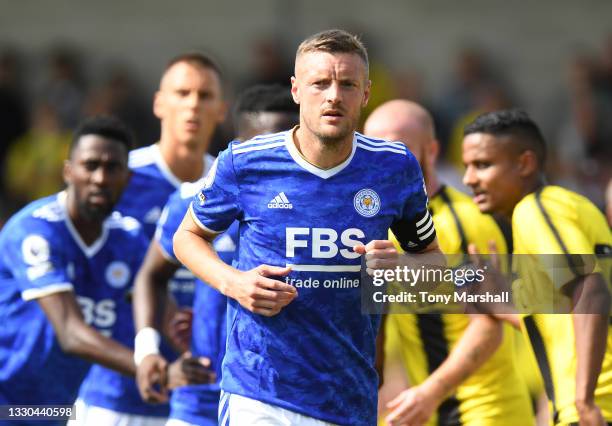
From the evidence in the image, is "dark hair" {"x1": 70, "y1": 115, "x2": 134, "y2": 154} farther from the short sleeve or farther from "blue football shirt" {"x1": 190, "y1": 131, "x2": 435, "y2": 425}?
the short sleeve

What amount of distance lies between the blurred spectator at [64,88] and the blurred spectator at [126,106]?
0.15 m

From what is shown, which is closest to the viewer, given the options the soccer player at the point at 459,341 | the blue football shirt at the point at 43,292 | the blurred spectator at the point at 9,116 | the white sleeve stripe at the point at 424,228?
the white sleeve stripe at the point at 424,228

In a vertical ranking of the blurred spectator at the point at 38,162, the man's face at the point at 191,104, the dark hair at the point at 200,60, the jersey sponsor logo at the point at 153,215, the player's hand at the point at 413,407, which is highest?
the blurred spectator at the point at 38,162

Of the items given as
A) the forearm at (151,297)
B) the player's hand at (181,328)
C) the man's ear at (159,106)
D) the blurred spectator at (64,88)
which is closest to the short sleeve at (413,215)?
the forearm at (151,297)

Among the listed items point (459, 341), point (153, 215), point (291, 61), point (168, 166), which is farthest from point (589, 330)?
point (291, 61)

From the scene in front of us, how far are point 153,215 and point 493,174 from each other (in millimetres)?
2395

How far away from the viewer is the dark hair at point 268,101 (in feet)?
25.1

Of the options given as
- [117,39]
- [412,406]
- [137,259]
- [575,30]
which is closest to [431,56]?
[575,30]

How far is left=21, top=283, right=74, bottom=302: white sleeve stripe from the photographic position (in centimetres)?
733

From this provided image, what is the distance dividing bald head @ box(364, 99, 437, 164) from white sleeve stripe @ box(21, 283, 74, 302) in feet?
6.37

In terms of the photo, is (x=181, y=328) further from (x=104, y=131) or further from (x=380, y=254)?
(x=380, y=254)

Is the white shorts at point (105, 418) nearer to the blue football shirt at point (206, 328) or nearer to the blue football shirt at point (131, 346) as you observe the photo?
the blue football shirt at point (131, 346)

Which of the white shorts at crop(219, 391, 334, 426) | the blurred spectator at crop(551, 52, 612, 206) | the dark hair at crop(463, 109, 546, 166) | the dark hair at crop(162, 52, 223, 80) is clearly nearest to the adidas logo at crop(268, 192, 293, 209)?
the white shorts at crop(219, 391, 334, 426)

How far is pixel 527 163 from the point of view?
23.0 feet
